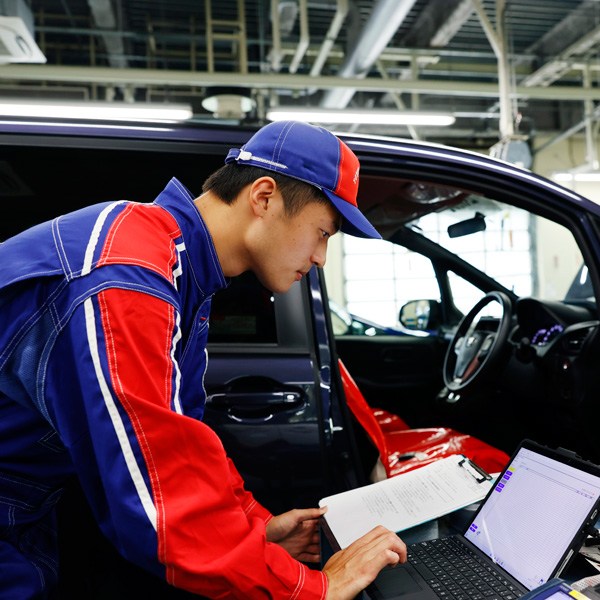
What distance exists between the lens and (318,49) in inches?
303

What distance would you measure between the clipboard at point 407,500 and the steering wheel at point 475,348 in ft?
2.96

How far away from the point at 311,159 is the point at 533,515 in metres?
0.79

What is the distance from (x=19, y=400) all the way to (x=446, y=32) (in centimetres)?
754

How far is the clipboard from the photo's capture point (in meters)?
1.21

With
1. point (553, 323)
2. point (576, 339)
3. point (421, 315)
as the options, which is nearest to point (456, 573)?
point (576, 339)

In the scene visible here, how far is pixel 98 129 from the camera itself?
149cm

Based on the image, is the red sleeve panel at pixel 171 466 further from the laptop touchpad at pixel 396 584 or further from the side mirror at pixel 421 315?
the side mirror at pixel 421 315

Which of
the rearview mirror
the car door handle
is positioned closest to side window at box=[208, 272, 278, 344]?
the car door handle

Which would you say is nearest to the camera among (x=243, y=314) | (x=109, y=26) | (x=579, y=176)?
(x=243, y=314)

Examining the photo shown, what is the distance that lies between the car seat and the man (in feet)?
2.43

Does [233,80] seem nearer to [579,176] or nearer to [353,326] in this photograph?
[353,326]

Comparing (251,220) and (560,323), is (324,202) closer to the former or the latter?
(251,220)

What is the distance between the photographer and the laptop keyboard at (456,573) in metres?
1.00

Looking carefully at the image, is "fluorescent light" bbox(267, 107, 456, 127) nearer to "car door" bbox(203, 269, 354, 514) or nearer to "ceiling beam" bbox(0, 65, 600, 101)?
"ceiling beam" bbox(0, 65, 600, 101)
